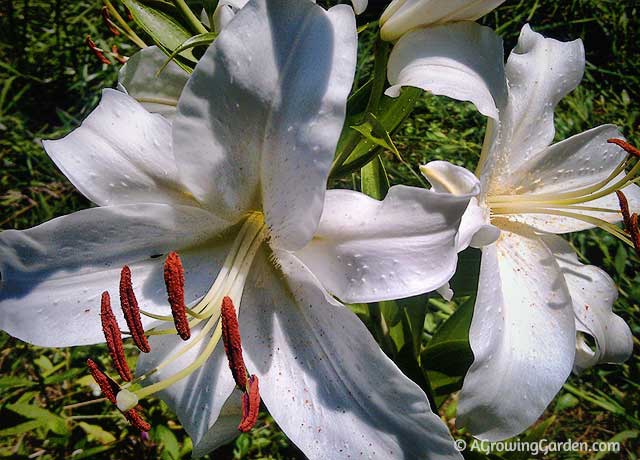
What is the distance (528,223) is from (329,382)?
34 centimetres

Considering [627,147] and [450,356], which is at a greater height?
[627,147]

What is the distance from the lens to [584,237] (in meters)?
1.63

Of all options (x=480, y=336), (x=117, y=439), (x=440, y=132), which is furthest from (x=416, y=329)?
(x=440, y=132)

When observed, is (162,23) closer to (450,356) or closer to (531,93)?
(531,93)

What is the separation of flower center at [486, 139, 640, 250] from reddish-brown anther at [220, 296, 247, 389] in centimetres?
35

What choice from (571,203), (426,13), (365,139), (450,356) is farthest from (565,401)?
(426,13)

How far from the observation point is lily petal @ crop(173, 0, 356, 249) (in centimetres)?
45

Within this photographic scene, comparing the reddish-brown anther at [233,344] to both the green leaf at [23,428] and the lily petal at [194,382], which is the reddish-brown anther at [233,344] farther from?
the green leaf at [23,428]

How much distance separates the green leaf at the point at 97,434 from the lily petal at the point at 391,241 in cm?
100

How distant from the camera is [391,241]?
18.5 inches

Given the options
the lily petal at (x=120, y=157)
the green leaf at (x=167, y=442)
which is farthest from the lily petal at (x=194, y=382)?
the green leaf at (x=167, y=442)

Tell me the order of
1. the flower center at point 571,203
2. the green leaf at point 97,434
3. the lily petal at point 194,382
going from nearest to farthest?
1. the lily petal at point 194,382
2. the flower center at point 571,203
3. the green leaf at point 97,434

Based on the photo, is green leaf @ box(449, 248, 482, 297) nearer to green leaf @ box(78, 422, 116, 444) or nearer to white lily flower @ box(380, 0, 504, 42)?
white lily flower @ box(380, 0, 504, 42)

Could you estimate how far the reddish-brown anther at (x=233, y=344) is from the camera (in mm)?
494
